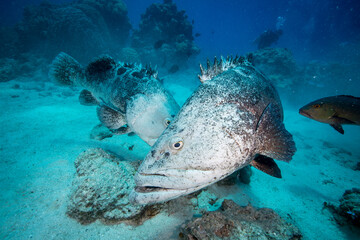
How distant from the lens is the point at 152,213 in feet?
7.73

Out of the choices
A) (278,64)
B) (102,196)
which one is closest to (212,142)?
(102,196)

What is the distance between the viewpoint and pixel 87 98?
5.22 meters

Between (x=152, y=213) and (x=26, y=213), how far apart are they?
6.34ft

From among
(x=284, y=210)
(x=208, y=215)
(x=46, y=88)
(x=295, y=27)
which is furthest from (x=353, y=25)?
(x=46, y=88)

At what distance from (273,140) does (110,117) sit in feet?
11.5

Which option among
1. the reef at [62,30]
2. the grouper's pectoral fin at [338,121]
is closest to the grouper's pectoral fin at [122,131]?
the grouper's pectoral fin at [338,121]

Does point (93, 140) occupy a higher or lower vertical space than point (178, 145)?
lower

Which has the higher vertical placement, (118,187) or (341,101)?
(341,101)

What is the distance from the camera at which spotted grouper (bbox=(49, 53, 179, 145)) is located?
3.17 meters

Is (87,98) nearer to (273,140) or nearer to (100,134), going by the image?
(100,134)

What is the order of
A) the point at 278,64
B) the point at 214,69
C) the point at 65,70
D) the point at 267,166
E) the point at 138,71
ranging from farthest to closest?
1. the point at 278,64
2. the point at 65,70
3. the point at 138,71
4. the point at 214,69
5. the point at 267,166

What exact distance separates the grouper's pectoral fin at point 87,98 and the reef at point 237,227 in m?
5.06

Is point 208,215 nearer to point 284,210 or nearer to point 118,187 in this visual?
point 118,187

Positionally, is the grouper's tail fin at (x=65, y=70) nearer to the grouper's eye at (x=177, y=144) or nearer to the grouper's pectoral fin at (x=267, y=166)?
the grouper's eye at (x=177, y=144)
